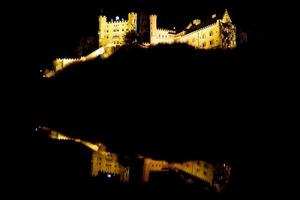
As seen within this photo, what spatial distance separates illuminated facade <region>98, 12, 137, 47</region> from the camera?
64688 mm

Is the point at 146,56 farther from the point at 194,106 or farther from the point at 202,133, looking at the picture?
the point at 202,133

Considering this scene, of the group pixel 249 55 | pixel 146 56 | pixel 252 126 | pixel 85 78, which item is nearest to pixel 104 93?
pixel 85 78

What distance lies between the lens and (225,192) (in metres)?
11.5

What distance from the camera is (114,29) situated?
224 ft

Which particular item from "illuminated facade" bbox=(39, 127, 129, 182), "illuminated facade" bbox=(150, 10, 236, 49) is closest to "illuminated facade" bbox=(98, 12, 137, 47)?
"illuminated facade" bbox=(150, 10, 236, 49)

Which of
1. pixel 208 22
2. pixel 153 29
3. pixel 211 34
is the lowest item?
pixel 211 34

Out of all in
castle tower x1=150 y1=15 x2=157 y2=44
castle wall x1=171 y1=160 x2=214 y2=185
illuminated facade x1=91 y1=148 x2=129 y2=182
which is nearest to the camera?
illuminated facade x1=91 y1=148 x2=129 y2=182

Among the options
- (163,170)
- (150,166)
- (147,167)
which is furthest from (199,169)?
(147,167)

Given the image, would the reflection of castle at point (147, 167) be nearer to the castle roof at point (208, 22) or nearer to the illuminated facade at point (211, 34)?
the illuminated facade at point (211, 34)

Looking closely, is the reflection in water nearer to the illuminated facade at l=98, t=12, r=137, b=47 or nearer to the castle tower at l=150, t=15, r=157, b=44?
the castle tower at l=150, t=15, r=157, b=44

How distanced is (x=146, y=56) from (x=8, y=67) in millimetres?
23767

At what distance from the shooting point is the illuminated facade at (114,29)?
64.7 m

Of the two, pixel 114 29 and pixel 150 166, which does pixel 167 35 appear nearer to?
pixel 114 29

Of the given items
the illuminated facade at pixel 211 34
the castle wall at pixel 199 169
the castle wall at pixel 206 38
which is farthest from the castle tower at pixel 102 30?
the castle wall at pixel 199 169
